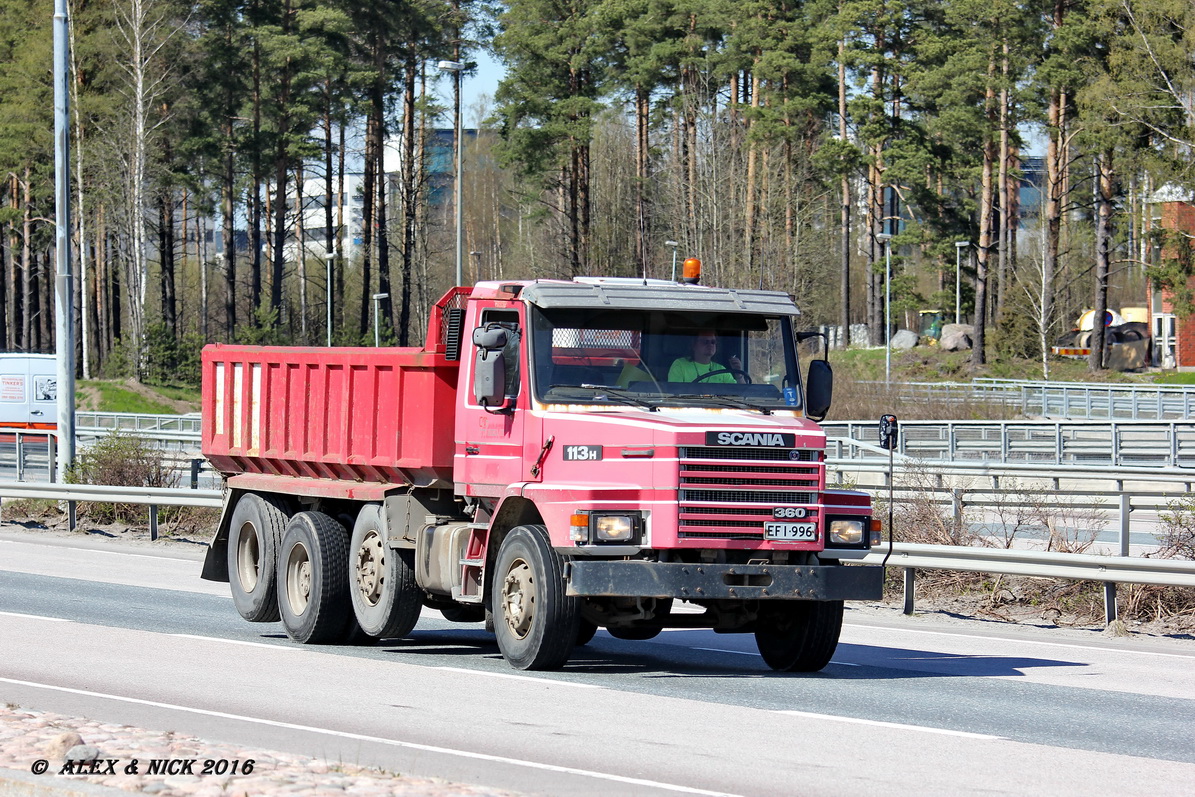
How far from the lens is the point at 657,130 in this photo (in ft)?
285

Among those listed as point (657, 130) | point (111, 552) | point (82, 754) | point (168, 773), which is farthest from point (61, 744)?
point (657, 130)

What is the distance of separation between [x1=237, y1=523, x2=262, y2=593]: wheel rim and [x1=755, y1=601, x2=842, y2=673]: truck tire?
17.2 ft

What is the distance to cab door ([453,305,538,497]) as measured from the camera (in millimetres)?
11727

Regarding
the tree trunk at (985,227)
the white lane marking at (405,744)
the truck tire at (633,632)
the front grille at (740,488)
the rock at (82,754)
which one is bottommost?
the white lane marking at (405,744)

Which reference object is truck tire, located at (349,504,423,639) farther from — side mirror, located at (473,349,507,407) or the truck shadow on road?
side mirror, located at (473,349,507,407)

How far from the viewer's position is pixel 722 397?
11.6m

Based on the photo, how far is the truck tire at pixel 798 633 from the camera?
1186cm

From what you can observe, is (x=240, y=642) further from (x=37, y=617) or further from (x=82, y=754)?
(x=82, y=754)

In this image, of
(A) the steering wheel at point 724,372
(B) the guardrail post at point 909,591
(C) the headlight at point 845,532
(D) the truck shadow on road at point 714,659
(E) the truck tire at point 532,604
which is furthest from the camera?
(B) the guardrail post at point 909,591

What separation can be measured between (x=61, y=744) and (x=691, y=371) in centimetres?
538

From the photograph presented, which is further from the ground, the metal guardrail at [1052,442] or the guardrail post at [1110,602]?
the metal guardrail at [1052,442]

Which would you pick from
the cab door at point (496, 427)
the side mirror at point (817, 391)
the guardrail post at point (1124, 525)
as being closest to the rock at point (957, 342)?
the guardrail post at point (1124, 525)

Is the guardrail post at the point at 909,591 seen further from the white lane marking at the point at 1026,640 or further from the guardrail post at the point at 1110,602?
the guardrail post at the point at 1110,602

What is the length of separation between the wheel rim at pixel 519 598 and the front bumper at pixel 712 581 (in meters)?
0.52
